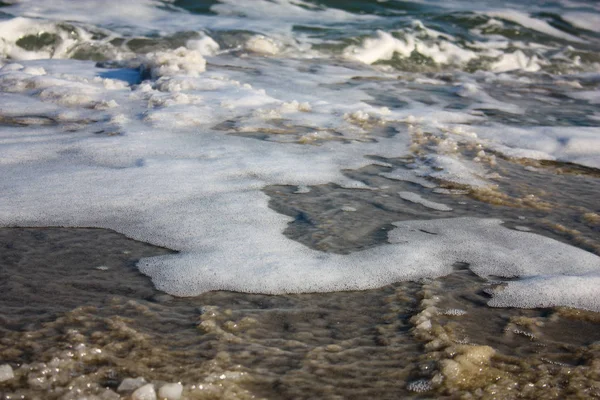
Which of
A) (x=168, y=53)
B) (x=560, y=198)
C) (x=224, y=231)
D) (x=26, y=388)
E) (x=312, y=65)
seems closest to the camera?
(x=26, y=388)

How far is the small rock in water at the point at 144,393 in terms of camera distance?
54.1 inches

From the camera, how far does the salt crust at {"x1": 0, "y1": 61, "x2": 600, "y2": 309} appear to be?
2131 millimetres

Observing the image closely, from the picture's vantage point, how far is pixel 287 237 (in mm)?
2426

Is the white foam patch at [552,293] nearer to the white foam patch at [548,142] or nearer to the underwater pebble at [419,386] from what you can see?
the underwater pebble at [419,386]

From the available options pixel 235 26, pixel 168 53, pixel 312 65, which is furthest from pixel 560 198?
pixel 235 26

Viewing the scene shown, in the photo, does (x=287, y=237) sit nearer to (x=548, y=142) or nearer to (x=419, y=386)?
(x=419, y=386)

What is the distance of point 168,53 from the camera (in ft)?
17.9

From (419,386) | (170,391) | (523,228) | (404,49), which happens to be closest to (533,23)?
(404,49)

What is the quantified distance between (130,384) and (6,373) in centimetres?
27

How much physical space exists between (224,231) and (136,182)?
2.21ft

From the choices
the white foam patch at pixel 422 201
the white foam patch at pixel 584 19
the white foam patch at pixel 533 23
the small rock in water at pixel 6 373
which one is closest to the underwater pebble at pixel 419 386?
the small rock in water at pixel 6 373

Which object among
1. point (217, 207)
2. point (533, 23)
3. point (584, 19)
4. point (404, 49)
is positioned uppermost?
point (584, 19)

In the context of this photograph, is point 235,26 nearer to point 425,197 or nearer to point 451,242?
point 425,197

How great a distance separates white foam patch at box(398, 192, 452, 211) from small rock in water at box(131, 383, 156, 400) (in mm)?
1741
